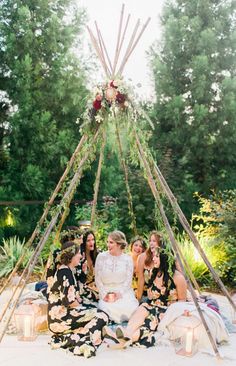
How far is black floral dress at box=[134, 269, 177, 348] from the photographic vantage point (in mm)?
4145

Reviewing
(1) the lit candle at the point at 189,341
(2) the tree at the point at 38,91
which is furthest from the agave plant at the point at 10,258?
(1) the lit candle at the point at 189,341

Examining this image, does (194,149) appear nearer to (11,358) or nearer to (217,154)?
(217,154)

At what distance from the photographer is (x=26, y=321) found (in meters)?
4.23

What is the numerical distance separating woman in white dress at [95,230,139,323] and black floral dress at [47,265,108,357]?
408 mm

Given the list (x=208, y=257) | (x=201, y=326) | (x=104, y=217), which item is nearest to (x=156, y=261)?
(x=201, y=326)

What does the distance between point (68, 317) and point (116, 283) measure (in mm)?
743

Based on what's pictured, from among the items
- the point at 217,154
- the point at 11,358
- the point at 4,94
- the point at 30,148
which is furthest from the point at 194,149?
the point at 11,358

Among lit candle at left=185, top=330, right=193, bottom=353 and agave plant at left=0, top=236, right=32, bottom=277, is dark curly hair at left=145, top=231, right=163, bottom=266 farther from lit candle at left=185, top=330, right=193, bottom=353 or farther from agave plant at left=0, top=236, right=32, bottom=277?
agave plant at left=0, top=236, right=32, bottom=277

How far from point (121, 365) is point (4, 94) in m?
6.57

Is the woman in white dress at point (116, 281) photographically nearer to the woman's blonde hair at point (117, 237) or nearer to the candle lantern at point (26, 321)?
the woman's blonde hair at point (117, 237)

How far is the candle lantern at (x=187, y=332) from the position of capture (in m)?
3.95

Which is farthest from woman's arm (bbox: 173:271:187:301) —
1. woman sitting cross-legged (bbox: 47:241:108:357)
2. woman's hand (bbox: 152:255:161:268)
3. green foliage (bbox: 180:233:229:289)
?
green foliage (bbox: 180:233:229:289)

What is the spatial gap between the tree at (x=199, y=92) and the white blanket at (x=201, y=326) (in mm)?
5108

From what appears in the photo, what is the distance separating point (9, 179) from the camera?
852cm
